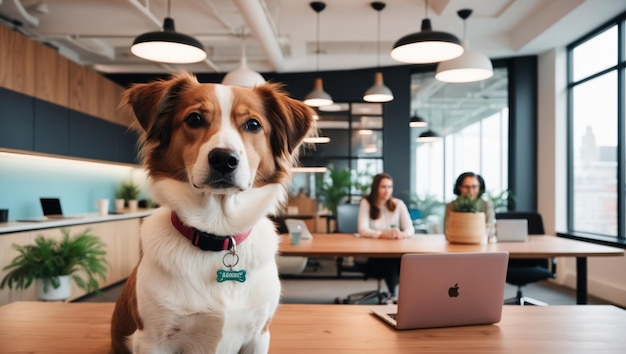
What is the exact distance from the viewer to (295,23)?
5.95m

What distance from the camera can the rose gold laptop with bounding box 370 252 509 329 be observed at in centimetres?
125

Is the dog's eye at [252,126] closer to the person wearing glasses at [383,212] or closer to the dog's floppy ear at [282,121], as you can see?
the dog's floppy ear at [282,121]

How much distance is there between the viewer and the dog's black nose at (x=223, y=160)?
1094mm

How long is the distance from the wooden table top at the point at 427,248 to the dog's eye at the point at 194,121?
1.80 m

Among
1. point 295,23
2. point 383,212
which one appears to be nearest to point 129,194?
point 295,23

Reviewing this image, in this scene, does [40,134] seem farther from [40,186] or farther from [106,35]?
[106,35]

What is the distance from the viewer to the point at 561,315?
1.38 meters

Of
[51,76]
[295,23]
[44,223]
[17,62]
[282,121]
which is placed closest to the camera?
[282,121]

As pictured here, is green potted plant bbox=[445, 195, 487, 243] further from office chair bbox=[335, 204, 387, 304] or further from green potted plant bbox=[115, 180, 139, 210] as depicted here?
green potted plant bbox=[115, 180, 139, 210]

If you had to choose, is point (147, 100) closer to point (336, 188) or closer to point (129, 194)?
point (336, 188)

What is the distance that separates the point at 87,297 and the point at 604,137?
6466 millimetres

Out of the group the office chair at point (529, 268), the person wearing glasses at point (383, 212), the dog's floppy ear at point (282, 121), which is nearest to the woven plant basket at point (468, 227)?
the office chair at point (529, 268)

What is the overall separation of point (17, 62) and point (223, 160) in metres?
4.48

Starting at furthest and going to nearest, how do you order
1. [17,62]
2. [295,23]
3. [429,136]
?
[429,136]
[295,23]
[17,62]
